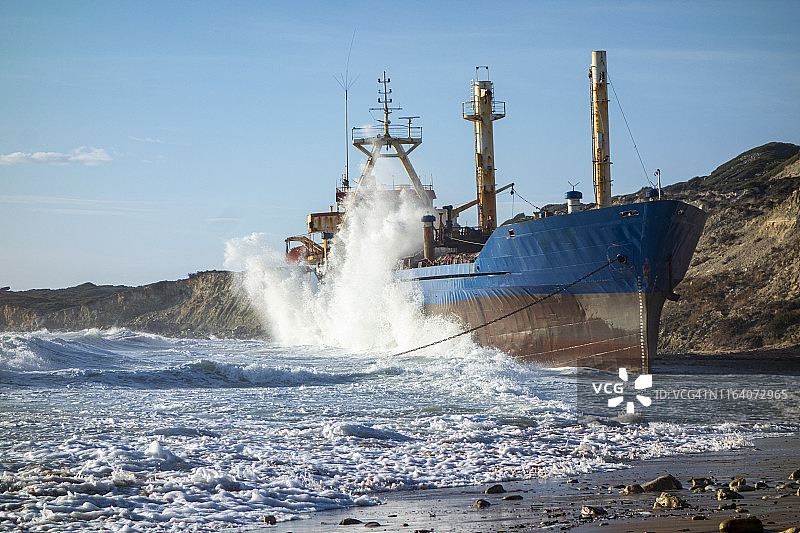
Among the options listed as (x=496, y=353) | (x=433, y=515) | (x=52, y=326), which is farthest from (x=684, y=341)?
(x=52, y=326)

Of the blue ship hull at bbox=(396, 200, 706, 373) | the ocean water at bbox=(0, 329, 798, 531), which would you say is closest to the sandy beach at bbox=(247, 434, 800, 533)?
the ocean water at bbox=(0, 329, 798, 531)

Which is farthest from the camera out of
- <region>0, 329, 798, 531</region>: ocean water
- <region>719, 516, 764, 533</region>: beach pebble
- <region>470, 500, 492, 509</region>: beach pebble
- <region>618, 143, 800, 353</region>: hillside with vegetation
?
<region>618, 143, 800, 353</region>: hillside with vegetation

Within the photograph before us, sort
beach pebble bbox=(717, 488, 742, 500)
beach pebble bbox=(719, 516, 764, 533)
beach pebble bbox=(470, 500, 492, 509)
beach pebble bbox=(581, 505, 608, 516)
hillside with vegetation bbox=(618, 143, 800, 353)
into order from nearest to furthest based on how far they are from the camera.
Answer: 1. beach pebble bbox=(719, 516, 764, 533)
2. beach pebble bbox=(581, 505, 608, 516)
3. beach pebble bbox=(717, 488, 742, 500)
4. beach pebble bbox=(470, 500, 492, 509)
5. hillside with vegetation bbox=(618, 143, 800, 353)

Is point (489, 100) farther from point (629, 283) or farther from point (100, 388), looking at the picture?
point (100, 388)

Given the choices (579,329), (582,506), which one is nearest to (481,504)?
(582,506)

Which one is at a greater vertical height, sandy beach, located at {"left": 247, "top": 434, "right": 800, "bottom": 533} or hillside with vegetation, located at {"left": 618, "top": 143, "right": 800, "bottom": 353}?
hillside with vegetation, located at {"left": 618, "top": 143, "right": 800, "bottom": 353}

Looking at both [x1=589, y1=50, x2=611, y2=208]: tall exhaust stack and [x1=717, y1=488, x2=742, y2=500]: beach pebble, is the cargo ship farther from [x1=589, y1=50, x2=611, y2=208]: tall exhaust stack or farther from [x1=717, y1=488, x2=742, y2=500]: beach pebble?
[x1=717, y1=488, x2=742, y2=500]: beach pebble

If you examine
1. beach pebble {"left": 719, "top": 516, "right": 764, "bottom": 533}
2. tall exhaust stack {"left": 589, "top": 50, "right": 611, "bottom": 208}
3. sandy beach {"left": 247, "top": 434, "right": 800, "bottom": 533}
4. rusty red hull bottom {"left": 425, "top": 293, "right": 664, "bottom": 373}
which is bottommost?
sandy beach {"left": 247, "top": 434, "right": 800, "bottom": 533}

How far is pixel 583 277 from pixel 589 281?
16 cm

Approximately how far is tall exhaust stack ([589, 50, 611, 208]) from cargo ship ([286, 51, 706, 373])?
1.1 inches

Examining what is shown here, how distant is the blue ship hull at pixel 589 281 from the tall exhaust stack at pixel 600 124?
3250 mm

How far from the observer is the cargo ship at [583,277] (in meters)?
17.8

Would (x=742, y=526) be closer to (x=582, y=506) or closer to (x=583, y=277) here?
(x=582, y=506)

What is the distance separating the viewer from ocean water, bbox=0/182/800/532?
7473mm
